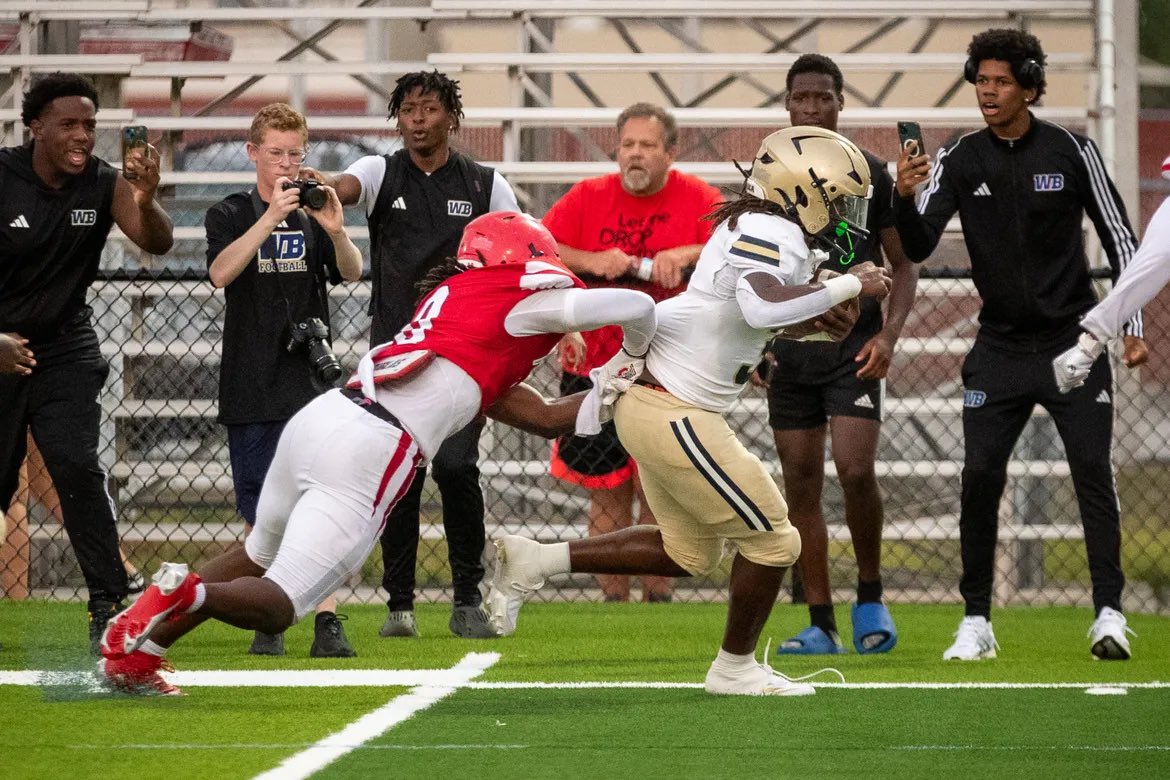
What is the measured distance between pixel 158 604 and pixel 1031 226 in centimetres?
345

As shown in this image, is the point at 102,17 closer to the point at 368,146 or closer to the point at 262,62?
the point at 262,62

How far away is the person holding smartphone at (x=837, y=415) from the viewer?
20.0 feet

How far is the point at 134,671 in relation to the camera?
4.45 meters

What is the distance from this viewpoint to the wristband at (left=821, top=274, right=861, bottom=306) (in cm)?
454

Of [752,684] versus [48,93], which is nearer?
[752,684]

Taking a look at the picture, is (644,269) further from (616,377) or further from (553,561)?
(616,377)

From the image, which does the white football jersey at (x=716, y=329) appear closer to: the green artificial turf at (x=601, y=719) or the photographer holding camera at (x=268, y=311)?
the green artificial turf at (x=601, y=719)

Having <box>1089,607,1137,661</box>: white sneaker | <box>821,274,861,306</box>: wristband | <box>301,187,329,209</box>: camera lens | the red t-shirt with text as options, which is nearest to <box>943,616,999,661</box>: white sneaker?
<box>1089,607,1137,661</box>: white sneaker

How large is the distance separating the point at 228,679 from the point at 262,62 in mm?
6343

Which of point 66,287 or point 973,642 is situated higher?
point 66,287

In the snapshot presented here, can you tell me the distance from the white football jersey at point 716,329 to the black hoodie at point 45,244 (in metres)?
2.38

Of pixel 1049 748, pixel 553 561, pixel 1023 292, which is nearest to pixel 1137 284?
pixel 1023 292

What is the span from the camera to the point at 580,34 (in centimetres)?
1203

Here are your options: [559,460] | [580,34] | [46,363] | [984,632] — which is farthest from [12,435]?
[580,34]
